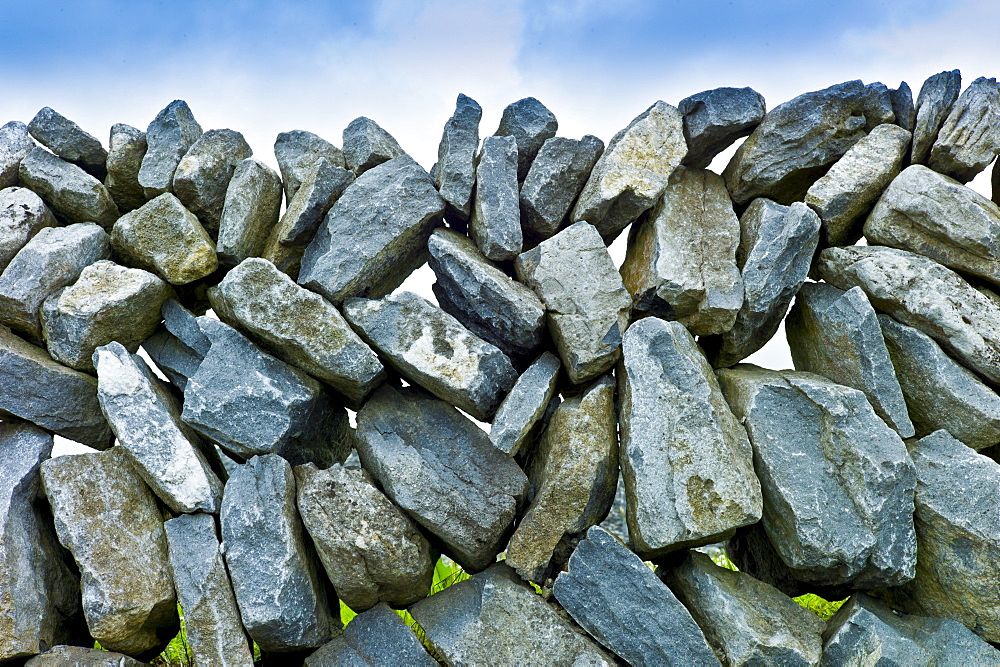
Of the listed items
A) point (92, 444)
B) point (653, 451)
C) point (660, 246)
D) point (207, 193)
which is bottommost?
point (92, 444)

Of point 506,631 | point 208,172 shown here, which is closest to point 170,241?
point 208,172

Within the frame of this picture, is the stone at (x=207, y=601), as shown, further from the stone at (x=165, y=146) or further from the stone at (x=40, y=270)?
the stone at (x=165, y=146)

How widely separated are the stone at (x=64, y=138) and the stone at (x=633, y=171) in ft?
7.71

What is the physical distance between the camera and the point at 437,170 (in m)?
3.38

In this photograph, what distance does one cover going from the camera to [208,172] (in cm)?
334

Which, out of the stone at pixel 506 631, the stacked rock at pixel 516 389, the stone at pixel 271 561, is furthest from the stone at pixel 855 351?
the stone at pixel 271 561

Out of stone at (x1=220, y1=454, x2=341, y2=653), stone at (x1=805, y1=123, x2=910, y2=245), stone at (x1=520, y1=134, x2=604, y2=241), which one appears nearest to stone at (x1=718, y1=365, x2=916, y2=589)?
stone at (x1=805, y1=123, x2=910, y2=245)

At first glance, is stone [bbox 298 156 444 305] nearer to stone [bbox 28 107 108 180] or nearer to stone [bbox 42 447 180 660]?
stone [bbox 42 447 180 660]

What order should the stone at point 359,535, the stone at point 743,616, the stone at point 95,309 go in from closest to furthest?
1. the stone at point 743,616
2. the stone at point 359,535
3. the stone at point 95,309

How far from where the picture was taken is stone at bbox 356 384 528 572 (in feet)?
9.23

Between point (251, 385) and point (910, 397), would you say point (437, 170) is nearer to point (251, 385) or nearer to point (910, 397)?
point (251, 385)

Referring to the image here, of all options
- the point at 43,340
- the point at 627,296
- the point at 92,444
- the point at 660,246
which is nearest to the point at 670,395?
the point at 627,296

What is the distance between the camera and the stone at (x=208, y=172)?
331cm

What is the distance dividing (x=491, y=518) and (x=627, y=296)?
42.1 inches
